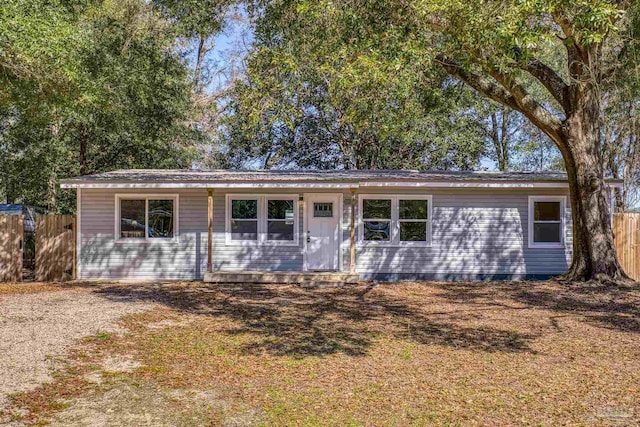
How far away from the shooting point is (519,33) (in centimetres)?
813

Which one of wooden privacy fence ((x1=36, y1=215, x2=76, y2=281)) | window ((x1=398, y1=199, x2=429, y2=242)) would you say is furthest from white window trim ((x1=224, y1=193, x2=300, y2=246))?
wooden privacy fence ((x1=36, y1=215, x2=76, y2=281))

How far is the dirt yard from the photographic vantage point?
14.7ft

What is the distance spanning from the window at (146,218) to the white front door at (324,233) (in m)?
3.54

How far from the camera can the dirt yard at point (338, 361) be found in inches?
176

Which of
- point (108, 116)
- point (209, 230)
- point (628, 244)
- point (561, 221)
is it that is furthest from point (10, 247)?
point (628, 244)

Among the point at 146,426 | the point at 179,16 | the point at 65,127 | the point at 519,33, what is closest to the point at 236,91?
the point at 179,16

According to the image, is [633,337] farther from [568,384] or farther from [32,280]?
[32,280]

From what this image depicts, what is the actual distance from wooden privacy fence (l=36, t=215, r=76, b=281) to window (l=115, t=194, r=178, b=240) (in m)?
1.28

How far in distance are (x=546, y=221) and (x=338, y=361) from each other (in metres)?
9.62

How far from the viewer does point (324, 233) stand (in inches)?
537

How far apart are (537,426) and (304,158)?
1959 cm

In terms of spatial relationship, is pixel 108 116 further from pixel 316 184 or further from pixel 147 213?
pixel 316 184

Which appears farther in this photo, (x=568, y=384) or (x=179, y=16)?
(x=179, y=16)

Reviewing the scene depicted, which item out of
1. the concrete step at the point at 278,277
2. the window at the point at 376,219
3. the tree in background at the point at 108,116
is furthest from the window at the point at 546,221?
the tree in background at the point at 108,116
